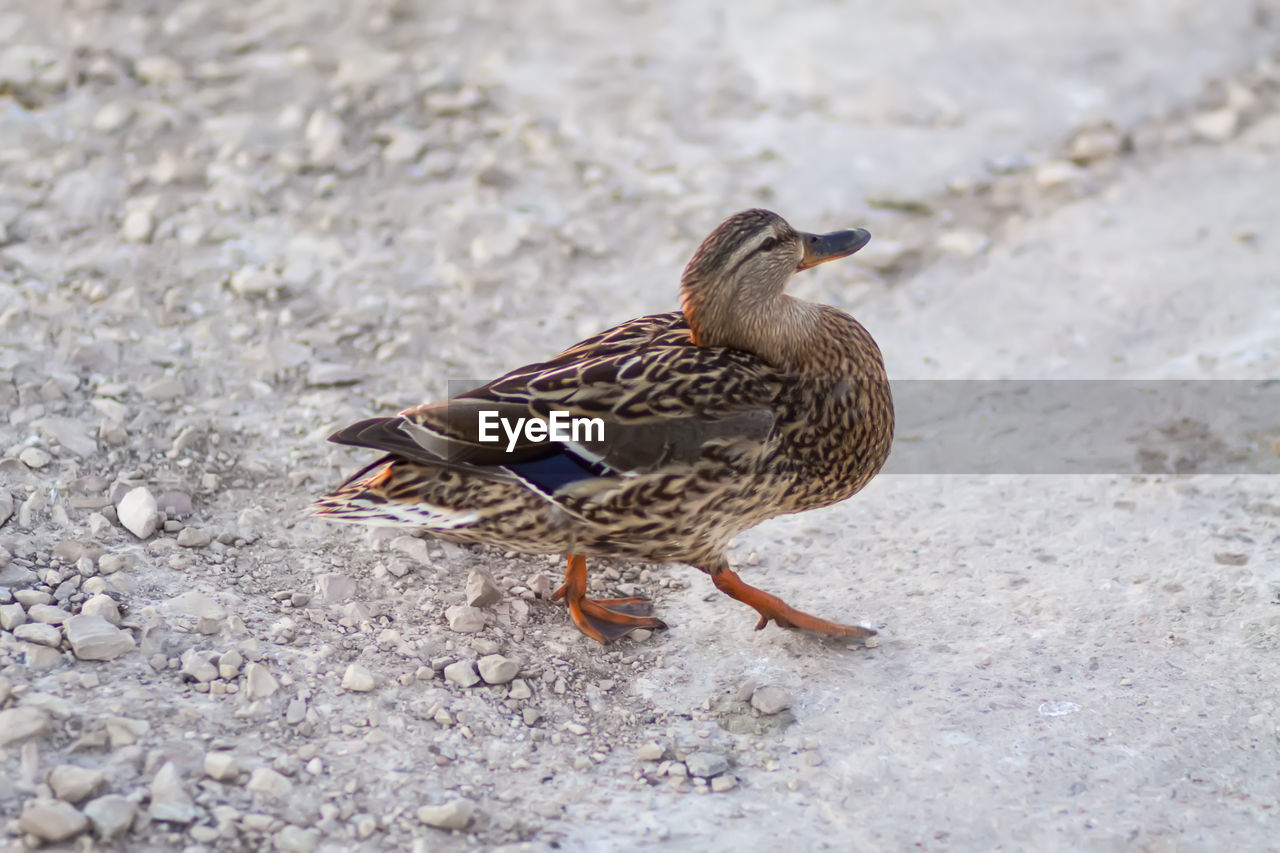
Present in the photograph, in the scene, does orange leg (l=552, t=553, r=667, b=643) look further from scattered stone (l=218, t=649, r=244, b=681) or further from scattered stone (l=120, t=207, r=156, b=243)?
scattered stone (l=120, t=207, r=156, b=243)

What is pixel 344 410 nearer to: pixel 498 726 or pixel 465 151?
pixel 498 726

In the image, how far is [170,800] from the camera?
291 cm

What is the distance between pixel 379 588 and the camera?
157 inches

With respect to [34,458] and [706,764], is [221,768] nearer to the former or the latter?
[706,764]

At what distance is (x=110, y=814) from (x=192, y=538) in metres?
1.30

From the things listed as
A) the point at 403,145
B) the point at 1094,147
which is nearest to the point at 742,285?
the point at 403,145

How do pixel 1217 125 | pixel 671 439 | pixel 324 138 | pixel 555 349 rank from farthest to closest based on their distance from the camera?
pixel 1217 125 → pixel 324 138 → pixel 555 349 → pixel 671 439

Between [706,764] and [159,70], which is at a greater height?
[159,70]

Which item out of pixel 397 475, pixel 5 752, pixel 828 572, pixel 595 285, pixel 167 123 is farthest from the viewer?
pixel 167 123

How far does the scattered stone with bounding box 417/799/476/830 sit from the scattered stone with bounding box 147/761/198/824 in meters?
0.54

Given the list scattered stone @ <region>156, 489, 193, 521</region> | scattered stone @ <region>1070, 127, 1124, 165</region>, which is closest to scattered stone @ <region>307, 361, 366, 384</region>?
scattered stone @ <region>156, 489, 193, 521</region>

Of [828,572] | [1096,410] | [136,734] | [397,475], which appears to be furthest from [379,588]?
[1096,410]

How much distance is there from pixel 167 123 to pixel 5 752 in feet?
14.4

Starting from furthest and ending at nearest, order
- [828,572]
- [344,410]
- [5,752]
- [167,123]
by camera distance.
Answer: [167,123] → [344,410] → [828,572] → [5,752]
